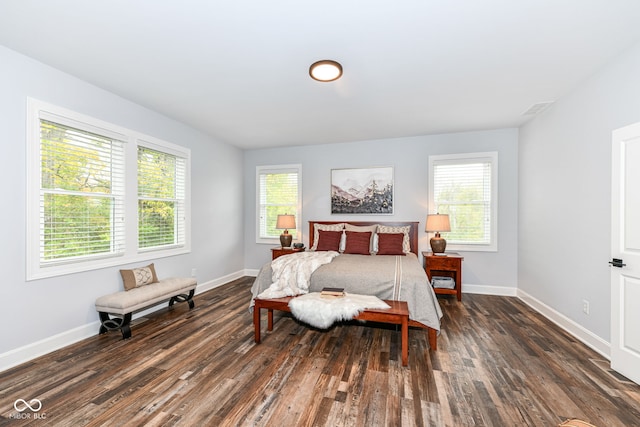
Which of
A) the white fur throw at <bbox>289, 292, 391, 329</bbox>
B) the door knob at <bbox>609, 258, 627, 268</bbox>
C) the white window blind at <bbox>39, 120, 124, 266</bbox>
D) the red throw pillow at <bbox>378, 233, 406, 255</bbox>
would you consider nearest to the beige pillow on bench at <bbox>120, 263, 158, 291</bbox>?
the white window blind at <bbox>39, 120, 124, 266</bbox>

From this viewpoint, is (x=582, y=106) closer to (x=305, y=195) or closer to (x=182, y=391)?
(x=305, y=195)

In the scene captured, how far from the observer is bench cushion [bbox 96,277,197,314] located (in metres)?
2.90

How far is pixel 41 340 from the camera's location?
257cm

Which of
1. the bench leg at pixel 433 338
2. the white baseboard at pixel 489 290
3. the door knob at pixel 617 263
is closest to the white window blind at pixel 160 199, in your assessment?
the bench leg at pixel 433 338

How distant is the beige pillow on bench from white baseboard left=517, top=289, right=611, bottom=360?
4.80 meters

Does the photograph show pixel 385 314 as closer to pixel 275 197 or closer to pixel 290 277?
pixel 290 277

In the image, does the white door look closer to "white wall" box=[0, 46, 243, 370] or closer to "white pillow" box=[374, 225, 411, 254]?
"white pillow" box=[374, 225, 411, 254]

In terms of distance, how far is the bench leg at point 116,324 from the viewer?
9.58ft

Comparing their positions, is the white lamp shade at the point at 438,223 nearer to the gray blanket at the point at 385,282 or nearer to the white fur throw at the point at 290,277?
the gray blanket at the point at 385,282

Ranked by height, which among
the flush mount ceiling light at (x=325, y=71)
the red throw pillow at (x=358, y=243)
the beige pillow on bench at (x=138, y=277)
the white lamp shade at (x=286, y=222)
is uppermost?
the flush mount ceiling light at (x=325, y=71)

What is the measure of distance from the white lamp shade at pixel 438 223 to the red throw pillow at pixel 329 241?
4.78ft

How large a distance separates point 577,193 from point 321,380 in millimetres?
3201

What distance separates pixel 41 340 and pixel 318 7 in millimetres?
3660

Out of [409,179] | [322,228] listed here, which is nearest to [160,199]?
[322,228]
